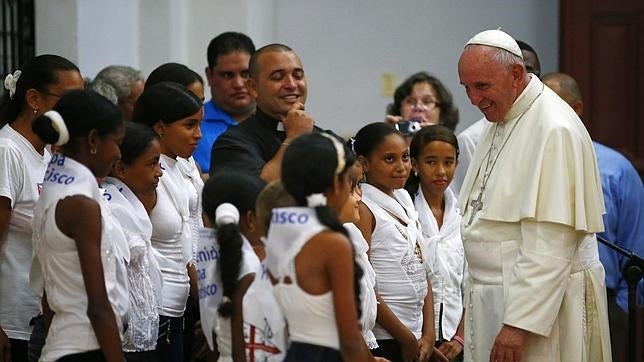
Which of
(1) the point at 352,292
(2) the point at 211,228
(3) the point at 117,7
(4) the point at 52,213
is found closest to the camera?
(1) the point at 352,292

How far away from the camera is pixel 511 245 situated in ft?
15.7

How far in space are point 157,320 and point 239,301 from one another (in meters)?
0.55

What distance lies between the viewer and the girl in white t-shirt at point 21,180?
4652 mm

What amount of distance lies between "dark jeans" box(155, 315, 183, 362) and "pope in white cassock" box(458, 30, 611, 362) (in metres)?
1.14

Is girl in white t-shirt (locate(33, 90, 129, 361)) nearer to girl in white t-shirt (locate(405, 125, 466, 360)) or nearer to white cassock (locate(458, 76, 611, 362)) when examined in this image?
white cassock (locate(458, 76, 611, 362))

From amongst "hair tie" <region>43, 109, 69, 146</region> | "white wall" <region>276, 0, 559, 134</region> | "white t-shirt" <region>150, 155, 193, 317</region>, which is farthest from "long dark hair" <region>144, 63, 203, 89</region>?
"white wall" <region>276, 0, 559, 134</region>

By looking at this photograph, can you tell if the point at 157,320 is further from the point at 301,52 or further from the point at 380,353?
the point at 301,52

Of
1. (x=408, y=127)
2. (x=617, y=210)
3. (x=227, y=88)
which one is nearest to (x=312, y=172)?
(x=408, y=127)

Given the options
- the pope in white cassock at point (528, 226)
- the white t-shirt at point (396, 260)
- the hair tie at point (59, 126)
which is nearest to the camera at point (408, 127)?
the white t-shirt at point (396, 260)

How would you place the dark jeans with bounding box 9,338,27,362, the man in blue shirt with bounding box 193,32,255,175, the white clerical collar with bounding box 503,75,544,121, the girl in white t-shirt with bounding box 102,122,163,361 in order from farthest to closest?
the man in blue shirt with bounding box 193,32,255,175, the white clerical collar with bounding box 503,75,544,121, the dark jeans with bounding box 9,338,27,362, the girl in white t-shirt with bounding box 102,122,163,361

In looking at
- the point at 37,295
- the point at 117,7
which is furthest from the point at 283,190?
the point at 117,7

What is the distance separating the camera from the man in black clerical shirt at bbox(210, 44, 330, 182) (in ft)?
16.6

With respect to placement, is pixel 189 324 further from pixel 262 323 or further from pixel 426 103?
pixel 426 103

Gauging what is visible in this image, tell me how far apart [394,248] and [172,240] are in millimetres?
922
